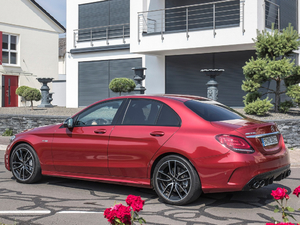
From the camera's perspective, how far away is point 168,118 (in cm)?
577

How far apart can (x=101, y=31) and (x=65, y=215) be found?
19183 mm

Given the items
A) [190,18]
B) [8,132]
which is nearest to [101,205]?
[8,132]

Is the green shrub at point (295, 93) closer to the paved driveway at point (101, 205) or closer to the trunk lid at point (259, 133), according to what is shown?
the paved driveway at point (101, 205)

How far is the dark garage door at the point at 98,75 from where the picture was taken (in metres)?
21.9

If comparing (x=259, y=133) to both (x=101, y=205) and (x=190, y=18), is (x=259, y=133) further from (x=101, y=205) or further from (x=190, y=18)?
(x=190, y=18)

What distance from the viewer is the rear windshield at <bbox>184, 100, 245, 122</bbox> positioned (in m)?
5.69

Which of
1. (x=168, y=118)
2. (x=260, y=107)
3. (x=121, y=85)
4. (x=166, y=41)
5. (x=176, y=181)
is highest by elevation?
(x=166, y=41)

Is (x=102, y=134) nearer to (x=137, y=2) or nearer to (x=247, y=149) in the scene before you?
(x=247, y=149)

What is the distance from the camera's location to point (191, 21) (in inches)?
795

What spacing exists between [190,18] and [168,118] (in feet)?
50.4

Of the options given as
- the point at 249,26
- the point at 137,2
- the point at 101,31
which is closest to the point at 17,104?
the point at 101,31

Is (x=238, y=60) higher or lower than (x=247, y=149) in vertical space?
higher

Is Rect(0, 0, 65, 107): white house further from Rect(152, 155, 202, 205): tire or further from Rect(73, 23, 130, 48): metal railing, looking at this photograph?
Rect(152, 155, 202, 205): tire

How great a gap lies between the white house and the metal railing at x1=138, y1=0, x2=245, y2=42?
13496 millimetres
